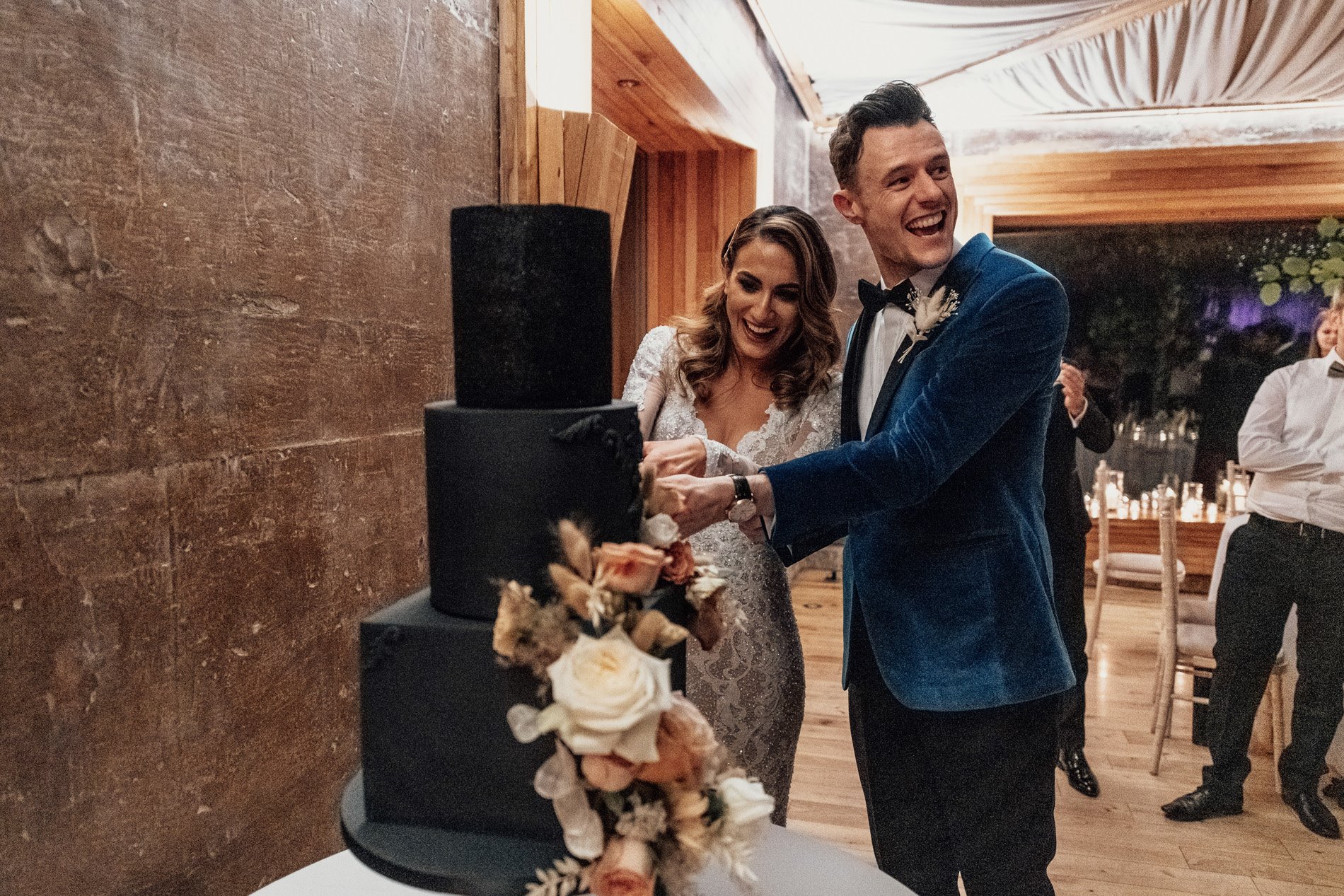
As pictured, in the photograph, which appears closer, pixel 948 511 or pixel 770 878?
pixel 770 878

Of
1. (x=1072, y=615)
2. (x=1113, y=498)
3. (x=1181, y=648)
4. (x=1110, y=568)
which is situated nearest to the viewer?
(x=1072, y=615)

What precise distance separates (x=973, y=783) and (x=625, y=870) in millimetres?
963

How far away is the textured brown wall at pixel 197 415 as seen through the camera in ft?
3.66

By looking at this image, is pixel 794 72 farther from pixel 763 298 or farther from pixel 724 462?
pixel 724 462

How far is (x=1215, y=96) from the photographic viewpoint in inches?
234

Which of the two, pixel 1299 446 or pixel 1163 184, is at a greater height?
pixel 1163 184

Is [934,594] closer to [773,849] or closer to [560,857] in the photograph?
[773,849]

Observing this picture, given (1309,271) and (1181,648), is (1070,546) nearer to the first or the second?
(1181,648)

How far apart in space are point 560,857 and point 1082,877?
245 cm

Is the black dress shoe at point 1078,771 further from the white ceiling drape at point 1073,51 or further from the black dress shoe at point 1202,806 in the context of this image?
the white ceiling drape at point 1073,51

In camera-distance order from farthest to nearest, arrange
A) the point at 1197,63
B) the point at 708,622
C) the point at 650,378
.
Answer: the point at 1197,63
the point at 650,378
the point at 708,622

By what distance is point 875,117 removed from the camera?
5.15 ft

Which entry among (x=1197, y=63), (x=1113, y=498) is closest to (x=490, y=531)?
(x=1197, y=63)

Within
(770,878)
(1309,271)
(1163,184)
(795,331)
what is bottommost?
(770,878)
